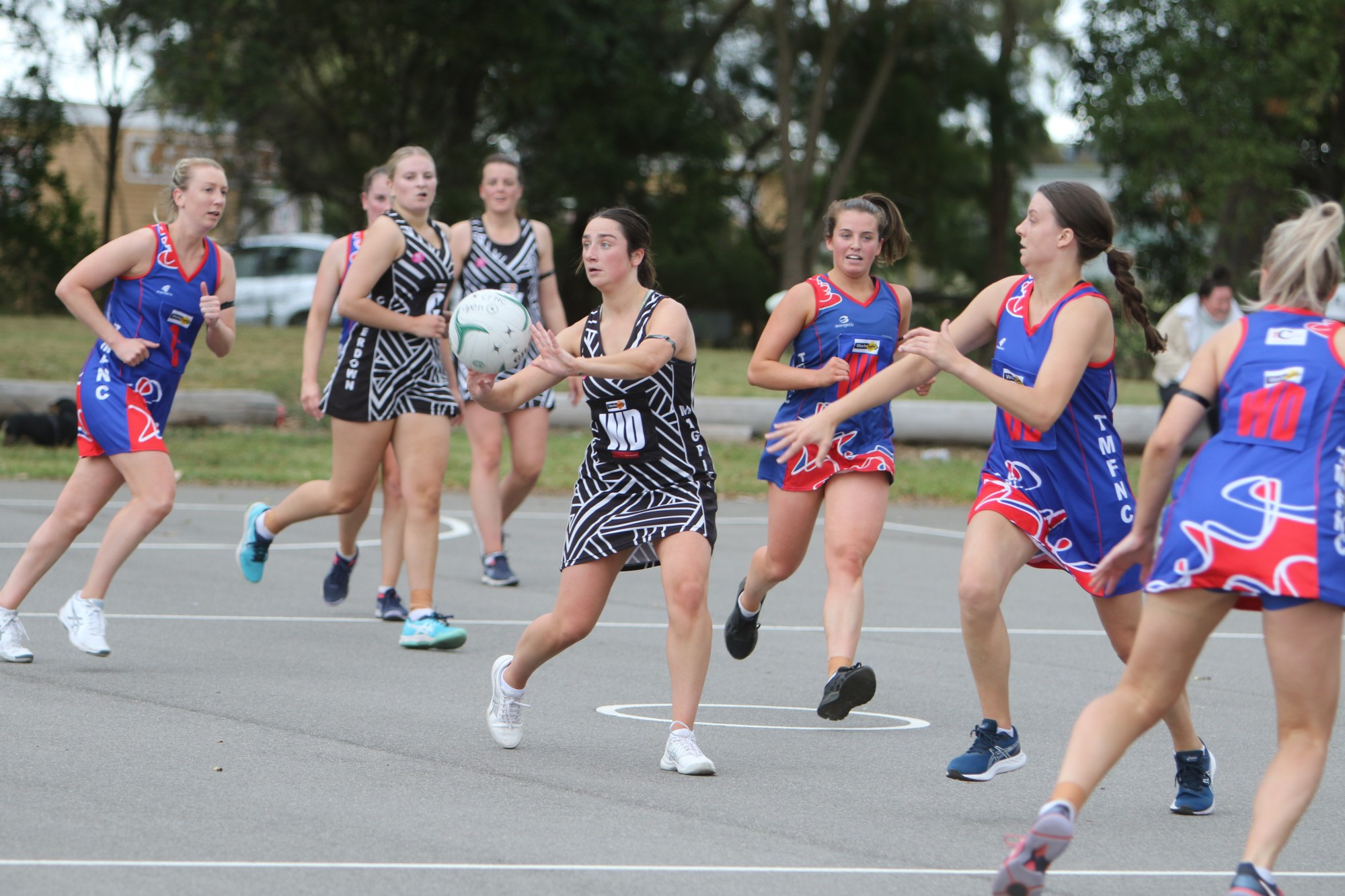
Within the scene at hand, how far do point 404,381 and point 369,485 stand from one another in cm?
59

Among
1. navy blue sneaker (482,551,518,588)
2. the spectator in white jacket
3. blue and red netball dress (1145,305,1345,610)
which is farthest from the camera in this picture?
the spectator in white jacket

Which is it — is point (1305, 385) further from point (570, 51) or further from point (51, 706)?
point (570, 51)

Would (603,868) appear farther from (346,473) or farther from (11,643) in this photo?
(346,473)

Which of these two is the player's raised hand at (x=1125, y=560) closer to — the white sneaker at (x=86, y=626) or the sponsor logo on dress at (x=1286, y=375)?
the sponsor logo on dress at (x=1286, y=375)

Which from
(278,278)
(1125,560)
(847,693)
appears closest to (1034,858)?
(1125,560)

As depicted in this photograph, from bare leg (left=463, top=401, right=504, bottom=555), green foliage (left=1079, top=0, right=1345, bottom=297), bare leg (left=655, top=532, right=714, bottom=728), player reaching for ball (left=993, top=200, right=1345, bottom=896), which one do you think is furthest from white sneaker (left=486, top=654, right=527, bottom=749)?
green foliage (left=1079, top=0, right=1345, bottom=297)

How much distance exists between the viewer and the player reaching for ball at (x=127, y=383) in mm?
7070

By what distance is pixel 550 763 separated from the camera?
5.83m

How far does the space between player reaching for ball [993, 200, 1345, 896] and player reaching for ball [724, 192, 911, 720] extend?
2.29 m

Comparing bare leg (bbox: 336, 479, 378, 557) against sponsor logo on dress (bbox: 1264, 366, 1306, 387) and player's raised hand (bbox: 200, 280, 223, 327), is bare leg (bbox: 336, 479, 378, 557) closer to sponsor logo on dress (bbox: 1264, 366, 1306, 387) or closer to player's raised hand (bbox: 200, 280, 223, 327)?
player's raised hand (bbox: 200, 280, 223, 327)

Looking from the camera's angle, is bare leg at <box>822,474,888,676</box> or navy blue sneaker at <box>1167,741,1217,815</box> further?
bare leg at <box>822,474,888,676</box>

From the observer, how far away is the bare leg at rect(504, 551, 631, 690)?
580 cm

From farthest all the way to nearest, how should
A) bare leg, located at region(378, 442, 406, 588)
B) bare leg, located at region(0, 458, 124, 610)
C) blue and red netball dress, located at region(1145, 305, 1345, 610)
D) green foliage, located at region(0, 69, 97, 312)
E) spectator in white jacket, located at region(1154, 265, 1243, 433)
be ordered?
green foliage, located at region(0, 69, 97, 312)
spectator in white jacket, located at region(1154, 265, 1243, 433)
bare leg, located at region(378, 442, 406, 588)
bare leg, located at region(0, 458, 124, 610)
blue and red netball dress, located at region(1145, 305, 1345, 610)

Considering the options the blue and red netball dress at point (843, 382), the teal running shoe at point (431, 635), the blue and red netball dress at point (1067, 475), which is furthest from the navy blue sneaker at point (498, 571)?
the blue and red netball dress at point (1067, 475)
